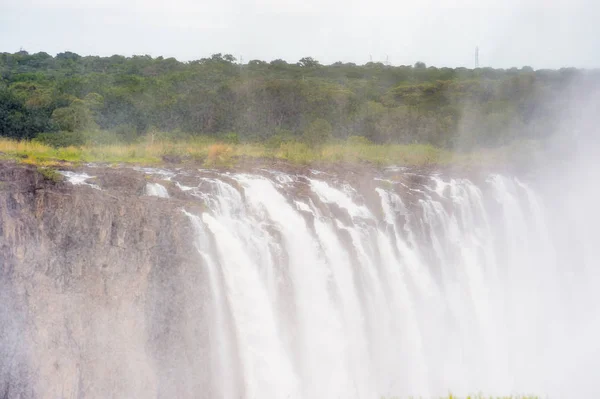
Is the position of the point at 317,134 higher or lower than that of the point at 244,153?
higher

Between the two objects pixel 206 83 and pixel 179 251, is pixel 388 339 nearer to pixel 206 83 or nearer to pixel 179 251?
pixel 179 251

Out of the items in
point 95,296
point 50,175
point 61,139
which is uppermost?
point 61,139

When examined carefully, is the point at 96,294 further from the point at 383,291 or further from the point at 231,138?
the point at 231,138

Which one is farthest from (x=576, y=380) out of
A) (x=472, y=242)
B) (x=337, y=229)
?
(x=337, y=229)

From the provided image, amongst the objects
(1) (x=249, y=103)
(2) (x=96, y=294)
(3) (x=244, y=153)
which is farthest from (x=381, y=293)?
(1) (x=249, y=103)

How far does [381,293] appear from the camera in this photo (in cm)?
1464

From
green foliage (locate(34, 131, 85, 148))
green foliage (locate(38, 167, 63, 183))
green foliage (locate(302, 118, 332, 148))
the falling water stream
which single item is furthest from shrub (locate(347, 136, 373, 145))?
green foliage (locate(38, 167, 63, 183))

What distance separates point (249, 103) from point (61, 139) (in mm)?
10447

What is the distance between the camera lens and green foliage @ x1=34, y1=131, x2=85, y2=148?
705 inches

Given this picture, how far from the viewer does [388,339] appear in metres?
14.5

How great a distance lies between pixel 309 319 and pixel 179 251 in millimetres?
2844

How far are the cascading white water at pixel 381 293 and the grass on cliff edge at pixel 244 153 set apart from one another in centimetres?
271

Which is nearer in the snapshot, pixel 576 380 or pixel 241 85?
pixel 576 380

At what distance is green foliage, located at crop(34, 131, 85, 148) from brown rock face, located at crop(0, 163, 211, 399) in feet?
19.4
